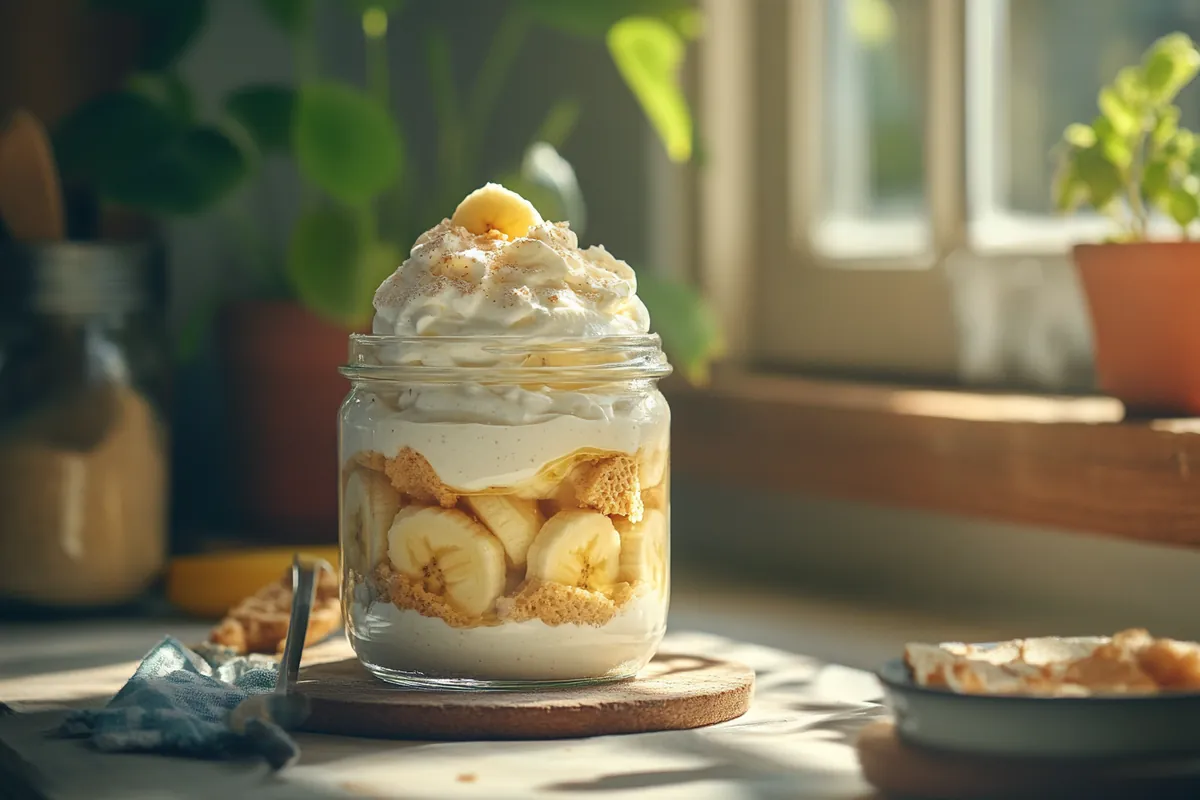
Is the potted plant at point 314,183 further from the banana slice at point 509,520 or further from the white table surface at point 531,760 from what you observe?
the banana slice at point 509,520

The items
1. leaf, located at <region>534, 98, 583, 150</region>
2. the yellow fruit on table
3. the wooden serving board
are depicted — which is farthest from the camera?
leaf, located at <region>534, 98, 583, 150</region>

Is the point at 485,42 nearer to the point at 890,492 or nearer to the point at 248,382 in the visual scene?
the point at 248,382

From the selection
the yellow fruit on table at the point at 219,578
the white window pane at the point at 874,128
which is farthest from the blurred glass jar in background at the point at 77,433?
the white window pane at the point at 874,128

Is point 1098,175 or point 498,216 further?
point 1098,175

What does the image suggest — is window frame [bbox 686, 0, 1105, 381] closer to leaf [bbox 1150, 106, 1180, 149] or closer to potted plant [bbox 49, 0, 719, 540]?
potted plant [bbox 49, 0, 719, 540]

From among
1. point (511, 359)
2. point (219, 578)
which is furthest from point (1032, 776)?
point (219, 578)

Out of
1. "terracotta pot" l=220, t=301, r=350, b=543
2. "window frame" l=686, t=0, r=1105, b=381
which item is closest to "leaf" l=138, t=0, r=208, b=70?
"terracotta pot" l=220, t=301, r=350, b=543

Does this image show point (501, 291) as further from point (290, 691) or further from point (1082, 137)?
point (1082, 137)
